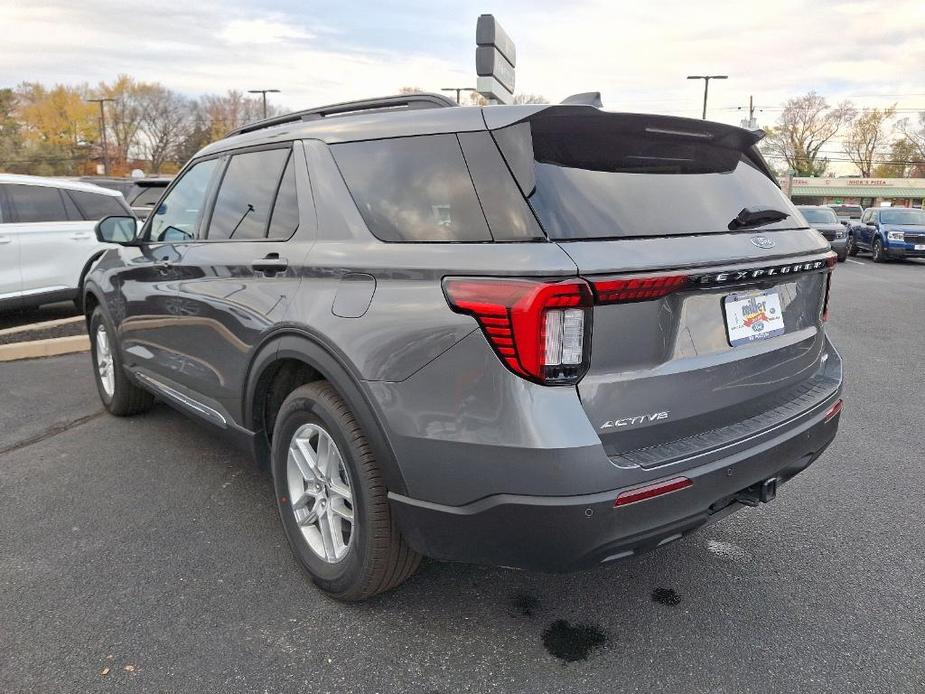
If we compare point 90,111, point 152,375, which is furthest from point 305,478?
point 90,111

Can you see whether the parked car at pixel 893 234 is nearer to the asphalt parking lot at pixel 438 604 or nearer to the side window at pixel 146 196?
the asphalt parking lot at pixel 438 604

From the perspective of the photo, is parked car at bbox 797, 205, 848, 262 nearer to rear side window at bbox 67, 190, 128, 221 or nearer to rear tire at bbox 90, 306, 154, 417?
rear side window at bbox 67, 190, 128, 221

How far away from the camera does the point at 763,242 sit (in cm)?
245

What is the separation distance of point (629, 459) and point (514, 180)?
913mm

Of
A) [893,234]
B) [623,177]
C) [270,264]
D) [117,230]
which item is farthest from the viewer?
[893,234]

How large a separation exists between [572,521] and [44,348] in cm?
654

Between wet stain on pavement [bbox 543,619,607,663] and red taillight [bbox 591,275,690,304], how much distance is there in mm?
1267

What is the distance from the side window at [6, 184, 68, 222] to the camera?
26.6 feet

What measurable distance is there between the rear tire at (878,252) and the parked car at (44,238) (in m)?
20.0

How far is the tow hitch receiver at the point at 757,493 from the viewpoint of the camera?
2.39 m

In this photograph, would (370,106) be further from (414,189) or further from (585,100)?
(585,100)

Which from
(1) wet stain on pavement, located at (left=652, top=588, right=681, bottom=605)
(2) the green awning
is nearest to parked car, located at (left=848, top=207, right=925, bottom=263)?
(1) wet stain on pavement, located at (left=652, top=588, right=681, bottom=605)

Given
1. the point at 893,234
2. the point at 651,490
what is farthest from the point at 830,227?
the point at 651,490

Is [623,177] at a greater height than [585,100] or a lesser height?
lesser
